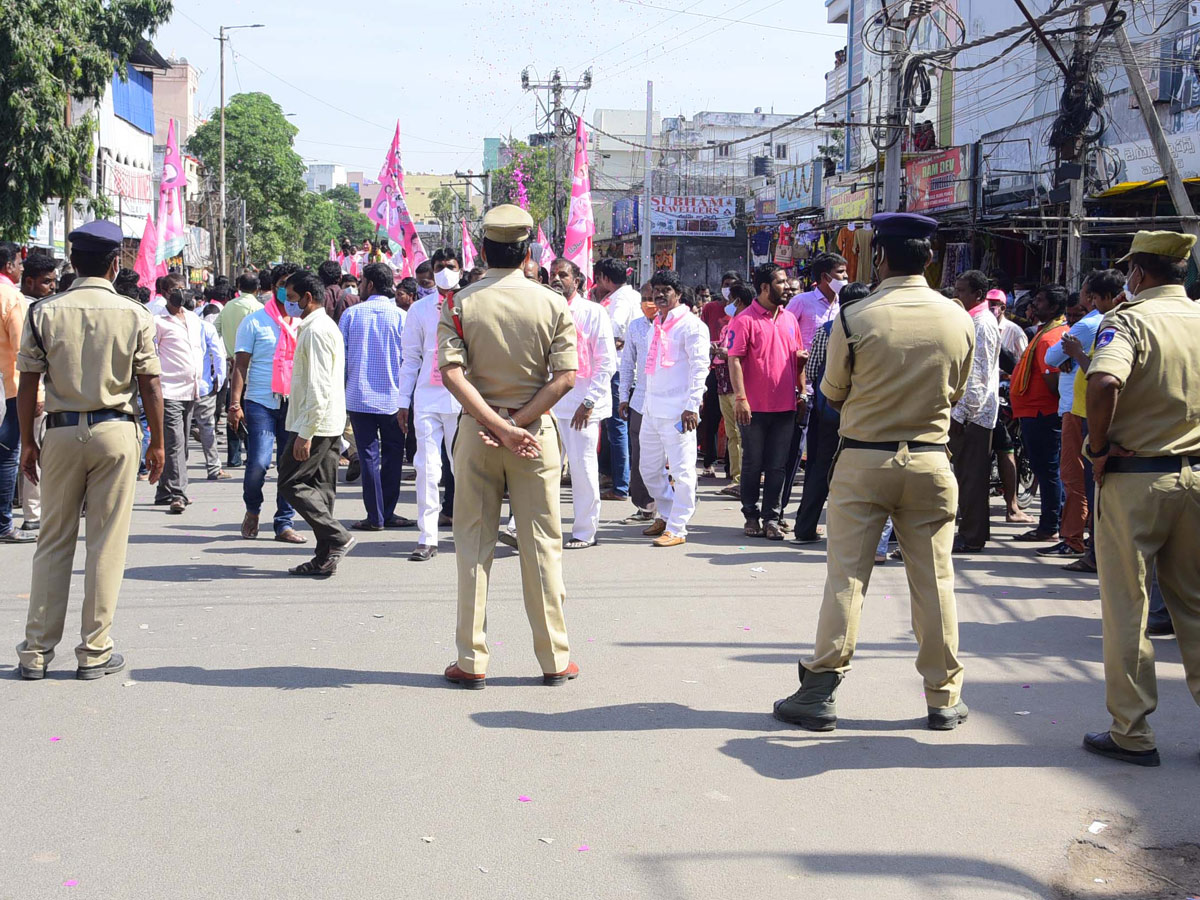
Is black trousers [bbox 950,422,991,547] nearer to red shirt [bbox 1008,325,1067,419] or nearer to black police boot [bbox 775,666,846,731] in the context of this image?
red shirt [bbox 1008,325,1067,419]

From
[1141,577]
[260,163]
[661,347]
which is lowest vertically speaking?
[1141,577]

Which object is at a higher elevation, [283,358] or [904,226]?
[904,226]

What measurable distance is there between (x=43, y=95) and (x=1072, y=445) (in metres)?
16.5

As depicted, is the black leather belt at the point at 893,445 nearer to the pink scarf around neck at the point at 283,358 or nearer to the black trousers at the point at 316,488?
the black trousers at the point at 316,488

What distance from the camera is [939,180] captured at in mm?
22422

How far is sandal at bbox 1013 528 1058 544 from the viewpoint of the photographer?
33.1 feet

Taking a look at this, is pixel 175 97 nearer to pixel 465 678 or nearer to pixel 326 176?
pixel 465 678

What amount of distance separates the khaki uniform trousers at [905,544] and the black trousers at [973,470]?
14.2 ft

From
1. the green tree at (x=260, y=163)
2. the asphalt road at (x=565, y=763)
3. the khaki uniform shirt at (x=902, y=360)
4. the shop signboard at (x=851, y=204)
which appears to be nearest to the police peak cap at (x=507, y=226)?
the khaki uniform shirt at (x=902, y=360)

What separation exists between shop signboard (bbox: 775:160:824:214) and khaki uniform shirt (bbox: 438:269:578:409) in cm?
2806

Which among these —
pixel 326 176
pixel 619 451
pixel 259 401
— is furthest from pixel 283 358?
pixel 326 176

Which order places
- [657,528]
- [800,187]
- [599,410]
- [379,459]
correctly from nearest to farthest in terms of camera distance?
[599,410] → [657,528] → [379,459] → [800,187]

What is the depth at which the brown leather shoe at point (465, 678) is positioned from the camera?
565 cm

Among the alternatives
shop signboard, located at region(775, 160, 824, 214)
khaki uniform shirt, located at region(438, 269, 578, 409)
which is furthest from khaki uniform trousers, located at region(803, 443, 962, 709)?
shop signboard, located at region(775, 160, 824, 214)
